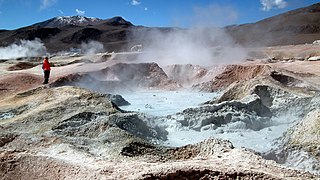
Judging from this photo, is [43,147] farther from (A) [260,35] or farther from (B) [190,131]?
(A) [260,35]

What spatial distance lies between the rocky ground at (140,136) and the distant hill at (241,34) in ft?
62.4

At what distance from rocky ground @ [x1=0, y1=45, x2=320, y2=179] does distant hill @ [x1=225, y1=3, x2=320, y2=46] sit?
1773 cm

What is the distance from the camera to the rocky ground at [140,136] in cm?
345

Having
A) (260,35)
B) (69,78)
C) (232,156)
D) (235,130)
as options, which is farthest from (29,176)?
(260,35)

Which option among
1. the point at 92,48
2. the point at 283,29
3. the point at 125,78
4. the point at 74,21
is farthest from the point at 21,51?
the point at 74,21

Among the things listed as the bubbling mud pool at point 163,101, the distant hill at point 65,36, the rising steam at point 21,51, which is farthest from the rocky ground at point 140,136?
the distant hill at point 65,36

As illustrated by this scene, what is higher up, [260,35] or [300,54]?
[260,35]

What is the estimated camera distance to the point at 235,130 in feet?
24.0

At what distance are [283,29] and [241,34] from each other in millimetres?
3943

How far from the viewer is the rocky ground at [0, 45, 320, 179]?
3449 mm

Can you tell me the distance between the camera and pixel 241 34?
35.3 meters

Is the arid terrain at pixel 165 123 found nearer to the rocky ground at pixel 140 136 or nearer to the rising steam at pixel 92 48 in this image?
the rocky ground at pixel 140 136

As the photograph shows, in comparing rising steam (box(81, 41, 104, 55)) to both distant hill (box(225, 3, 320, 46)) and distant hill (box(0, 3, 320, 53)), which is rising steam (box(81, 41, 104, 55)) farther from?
distant hill (box(225, 3, 320, 46))

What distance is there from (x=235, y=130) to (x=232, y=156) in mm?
3582
